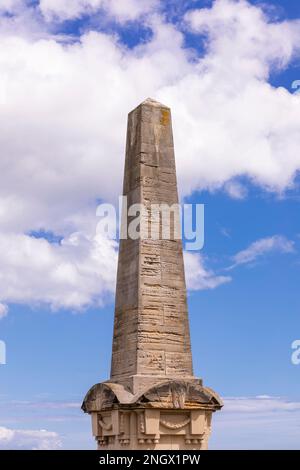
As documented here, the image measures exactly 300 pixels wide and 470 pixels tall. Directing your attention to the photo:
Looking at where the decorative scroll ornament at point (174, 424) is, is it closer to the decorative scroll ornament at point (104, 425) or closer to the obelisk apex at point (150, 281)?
the obelisk apex at point (150, 281)

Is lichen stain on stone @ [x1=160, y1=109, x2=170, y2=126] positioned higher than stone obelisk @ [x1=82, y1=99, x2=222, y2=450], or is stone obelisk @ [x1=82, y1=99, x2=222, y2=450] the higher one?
lichen stain on stone @ [x1=160, y1=109, x2=170, y2=126]

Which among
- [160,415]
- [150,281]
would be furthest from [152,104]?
[160,415]

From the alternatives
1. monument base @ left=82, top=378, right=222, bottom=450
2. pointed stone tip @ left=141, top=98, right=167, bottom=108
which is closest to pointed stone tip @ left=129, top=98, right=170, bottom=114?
pointed stone tip @ left=141, top=98, right=167, bottom=108

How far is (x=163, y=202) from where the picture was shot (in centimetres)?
2205

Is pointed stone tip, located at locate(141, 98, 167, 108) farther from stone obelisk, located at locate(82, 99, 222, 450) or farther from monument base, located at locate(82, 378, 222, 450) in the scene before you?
monument base, located at locate(82, 378, 222, 450)

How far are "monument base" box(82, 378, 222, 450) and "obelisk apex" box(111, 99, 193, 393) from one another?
0.54 metres

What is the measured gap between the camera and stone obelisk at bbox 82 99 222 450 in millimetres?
19891

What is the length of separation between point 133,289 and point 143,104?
5527 millimetres

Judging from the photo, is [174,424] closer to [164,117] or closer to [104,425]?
[104,425]

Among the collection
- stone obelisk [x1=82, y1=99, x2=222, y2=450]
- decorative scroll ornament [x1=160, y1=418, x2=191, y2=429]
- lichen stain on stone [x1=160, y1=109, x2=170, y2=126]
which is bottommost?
decorative scroll ornament [x1=160, y1=418, x2=191, y2=429]

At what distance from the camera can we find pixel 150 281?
21.1 metres
